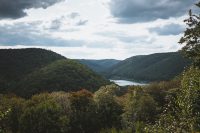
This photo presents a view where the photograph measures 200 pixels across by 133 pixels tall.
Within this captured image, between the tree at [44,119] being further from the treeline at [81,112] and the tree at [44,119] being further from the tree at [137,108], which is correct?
the tree at [137,108]

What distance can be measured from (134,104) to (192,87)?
81673mm

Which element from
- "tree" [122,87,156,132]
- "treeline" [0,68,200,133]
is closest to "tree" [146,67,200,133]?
"treeline" [0,68,200,133]

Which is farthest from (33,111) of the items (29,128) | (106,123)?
(106,123)

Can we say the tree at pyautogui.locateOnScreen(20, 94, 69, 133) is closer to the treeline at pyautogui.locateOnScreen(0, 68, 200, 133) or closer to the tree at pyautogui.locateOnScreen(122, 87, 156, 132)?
the treeline at pyautogui.locateOnScreen(0, 68, 200, 133)

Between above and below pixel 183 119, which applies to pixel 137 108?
below

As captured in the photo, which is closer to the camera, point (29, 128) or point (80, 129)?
point (29, 128)

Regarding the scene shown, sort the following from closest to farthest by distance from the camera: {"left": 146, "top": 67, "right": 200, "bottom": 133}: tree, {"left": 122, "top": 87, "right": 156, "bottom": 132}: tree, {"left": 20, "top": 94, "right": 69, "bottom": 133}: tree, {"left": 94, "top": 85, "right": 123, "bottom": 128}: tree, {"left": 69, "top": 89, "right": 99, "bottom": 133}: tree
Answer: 1. {"left": 146, "top": 67, "right": 200, "bottom": 133}: tree
2. {"left": 122, "top": 87, "right": 156, "bottom": 132}: tree
3. {"left": 20, "top": 94, "right": 69, "bottom": 133}: tree
4. {"left": 69, "top": 89, "right": 99, "bottom": 133}: tree
5. {"left": 94, "top": 85, "right": 123, "bottom": 128}: tree

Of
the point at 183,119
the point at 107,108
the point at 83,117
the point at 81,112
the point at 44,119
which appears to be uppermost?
the point at 183,119

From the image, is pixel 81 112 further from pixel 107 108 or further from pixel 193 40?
pixel 193 40

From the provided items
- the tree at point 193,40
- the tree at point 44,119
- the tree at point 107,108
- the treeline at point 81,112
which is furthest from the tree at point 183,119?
the tree at point 107,108

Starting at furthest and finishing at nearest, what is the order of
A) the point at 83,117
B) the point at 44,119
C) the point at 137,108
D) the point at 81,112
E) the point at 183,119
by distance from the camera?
the point at 81,112 → the point at 83,117 → the point at 44,119 → the point at 137,108 → the point at 183,119

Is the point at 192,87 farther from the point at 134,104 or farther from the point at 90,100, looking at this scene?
the point at 90,100

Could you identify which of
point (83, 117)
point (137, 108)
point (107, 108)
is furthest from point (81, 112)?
point (137, 108)

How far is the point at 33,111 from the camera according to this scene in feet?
353
